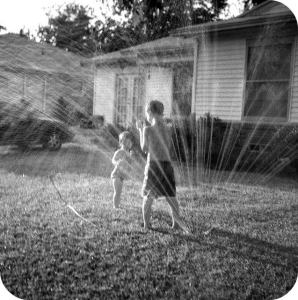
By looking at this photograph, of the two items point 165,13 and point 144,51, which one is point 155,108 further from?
point 165,13

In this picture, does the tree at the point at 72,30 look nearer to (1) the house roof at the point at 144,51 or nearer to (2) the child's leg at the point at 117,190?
(1) the house roof at the point at 144,51

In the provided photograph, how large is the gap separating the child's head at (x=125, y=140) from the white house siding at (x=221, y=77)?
0.33 meters

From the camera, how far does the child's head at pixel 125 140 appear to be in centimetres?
141

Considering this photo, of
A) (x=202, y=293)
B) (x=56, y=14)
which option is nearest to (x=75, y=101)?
(x=56, y=14)

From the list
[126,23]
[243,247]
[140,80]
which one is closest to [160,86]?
[140,80]

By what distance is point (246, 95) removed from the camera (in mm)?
1565

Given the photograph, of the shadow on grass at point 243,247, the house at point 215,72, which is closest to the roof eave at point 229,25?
the house at point 215,72

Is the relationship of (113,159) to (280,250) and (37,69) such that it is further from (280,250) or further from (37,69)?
(280,250)

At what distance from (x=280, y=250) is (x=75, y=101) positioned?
3.48 ft

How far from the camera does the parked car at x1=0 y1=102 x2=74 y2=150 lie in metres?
1.61

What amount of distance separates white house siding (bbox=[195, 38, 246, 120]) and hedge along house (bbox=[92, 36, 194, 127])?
10 centimetres

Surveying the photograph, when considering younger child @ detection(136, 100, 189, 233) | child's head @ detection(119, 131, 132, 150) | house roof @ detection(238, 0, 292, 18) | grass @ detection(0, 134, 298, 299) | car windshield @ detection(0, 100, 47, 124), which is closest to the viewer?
grass @ detection(0, 134, 298, 299)

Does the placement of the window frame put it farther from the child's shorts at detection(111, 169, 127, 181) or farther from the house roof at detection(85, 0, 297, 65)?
the child's shorts at detection(111, 169, 127, 181)

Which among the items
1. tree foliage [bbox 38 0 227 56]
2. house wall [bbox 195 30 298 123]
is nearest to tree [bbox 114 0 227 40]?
tree foliage [bbox 38 0 227 56]
